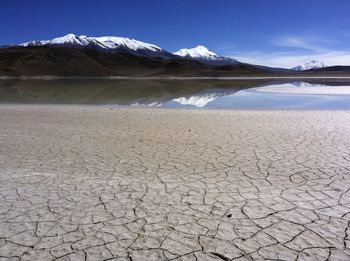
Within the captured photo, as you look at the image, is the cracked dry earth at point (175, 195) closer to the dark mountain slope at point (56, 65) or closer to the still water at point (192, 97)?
the still water at point (192, 97)

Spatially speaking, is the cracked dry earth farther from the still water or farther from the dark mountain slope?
the dark mountain slope

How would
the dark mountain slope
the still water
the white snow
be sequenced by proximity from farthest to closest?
the dark mountain slope, the white snow, the still water

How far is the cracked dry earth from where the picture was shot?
9.06 feet

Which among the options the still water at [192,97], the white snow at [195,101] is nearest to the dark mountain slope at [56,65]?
the still water at [192,97]

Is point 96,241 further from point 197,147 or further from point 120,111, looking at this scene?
point 120,111

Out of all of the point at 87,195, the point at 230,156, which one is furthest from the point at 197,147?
the point at 87,195

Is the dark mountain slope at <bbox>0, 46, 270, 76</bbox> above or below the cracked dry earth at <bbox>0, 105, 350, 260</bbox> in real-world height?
above

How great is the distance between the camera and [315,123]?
8359 millimetres

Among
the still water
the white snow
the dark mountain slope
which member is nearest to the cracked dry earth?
the still water

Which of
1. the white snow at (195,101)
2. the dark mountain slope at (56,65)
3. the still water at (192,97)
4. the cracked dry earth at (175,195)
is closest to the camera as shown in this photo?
the cracked dry earth at (175,195)

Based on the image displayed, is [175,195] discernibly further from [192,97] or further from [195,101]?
[192,97]

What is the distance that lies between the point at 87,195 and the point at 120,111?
7.20 meters

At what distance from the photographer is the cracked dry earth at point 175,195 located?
2762 millimetres

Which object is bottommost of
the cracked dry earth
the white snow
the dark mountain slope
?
the cracked dry earth
